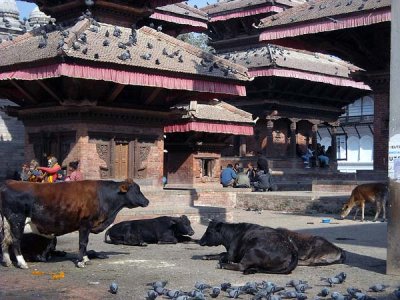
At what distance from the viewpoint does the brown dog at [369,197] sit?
18172mm

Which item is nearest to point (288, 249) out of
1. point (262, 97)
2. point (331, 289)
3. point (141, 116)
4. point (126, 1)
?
point (331, 289)

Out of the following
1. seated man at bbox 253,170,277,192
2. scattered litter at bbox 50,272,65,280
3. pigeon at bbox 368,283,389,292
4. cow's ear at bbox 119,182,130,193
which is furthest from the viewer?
seated man at bbox 253,170,277,192

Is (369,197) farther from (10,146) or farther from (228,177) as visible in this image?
(10,146)

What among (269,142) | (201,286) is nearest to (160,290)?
(201,286)

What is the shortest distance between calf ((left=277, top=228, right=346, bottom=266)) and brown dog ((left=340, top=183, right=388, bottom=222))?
7.92 m

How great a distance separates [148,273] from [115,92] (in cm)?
898

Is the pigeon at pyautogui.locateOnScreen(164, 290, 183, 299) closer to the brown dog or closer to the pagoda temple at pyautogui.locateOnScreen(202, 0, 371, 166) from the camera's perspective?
the brown dog

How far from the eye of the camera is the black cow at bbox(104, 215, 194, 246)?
1337cm

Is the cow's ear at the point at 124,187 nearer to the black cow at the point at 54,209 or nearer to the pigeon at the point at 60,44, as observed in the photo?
the black cow at the point at 54,209

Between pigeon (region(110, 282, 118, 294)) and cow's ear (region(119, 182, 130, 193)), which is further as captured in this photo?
cow's ear (region(119, 182, 130, 193))

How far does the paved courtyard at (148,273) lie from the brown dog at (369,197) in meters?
4.32

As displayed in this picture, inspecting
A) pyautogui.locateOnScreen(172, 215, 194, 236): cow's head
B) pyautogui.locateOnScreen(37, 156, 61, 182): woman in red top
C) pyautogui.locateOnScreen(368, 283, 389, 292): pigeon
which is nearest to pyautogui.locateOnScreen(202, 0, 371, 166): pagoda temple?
pyautogui.locateOnScreen(37, 156, 61, 182): woman in red top

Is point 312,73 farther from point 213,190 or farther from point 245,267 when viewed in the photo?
point 245,267

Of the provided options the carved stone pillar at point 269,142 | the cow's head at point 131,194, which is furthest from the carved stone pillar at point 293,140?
the cow's head at point 131,194
